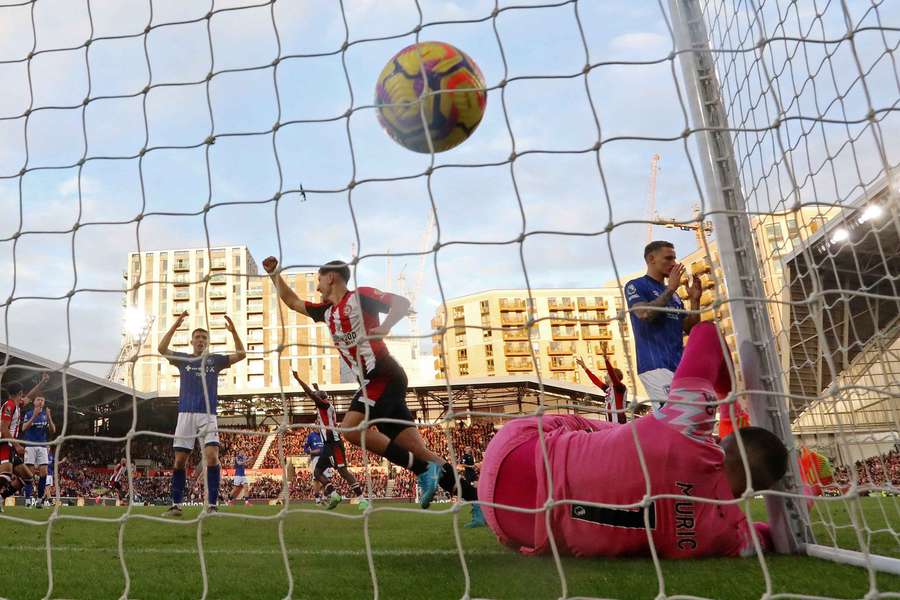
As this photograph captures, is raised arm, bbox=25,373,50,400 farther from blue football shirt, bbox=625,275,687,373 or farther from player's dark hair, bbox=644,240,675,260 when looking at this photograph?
player's dark hair, bbox=644,240,675,260

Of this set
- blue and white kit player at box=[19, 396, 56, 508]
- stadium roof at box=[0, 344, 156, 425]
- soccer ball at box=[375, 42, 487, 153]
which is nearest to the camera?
soccer ball at box=[375, 42, 487, 153]

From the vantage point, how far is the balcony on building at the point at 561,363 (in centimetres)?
7550

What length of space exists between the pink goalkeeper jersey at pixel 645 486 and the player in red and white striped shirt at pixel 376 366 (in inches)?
55.3

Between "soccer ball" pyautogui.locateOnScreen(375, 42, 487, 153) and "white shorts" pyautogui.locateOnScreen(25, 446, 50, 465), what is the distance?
9628 millimetres

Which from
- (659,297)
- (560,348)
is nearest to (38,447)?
(659,297)

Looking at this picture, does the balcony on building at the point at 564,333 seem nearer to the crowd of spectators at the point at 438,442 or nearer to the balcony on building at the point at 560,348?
the balcony on building at the point at 560,348

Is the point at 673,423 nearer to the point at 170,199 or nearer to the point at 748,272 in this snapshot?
the point at 748,272

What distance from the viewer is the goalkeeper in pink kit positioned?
2613 mm

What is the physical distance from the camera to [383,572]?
2.92m

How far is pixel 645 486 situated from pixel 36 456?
1132 centimetres

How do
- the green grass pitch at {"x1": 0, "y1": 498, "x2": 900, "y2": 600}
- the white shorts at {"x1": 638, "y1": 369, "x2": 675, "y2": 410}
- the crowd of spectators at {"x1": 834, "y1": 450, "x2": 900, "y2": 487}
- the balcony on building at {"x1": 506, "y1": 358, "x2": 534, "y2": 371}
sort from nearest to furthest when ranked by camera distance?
the green grass pitch at {"x1": 0, "y1": 498, "x2": 900, "y2": 600}, the white shorts at {"x1": 638, "y1": 369, "x2": 675, "y2": 410}, the crowd of spectators at {"x1": 834, "y1": 450, "x2": 900, "y2": 487}, the balcony on building at {"x1": 506, "y1": 358, "x2": 534, "y2": 371}

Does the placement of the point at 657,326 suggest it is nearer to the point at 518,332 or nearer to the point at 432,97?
the point at 518,332

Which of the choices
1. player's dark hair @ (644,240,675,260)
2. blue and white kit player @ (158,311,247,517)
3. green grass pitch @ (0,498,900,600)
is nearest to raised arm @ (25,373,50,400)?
blue and white kit player @ (158,311,247,517)

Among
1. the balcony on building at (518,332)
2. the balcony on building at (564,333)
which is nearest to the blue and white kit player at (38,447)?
the balcony on building at (518,332)
